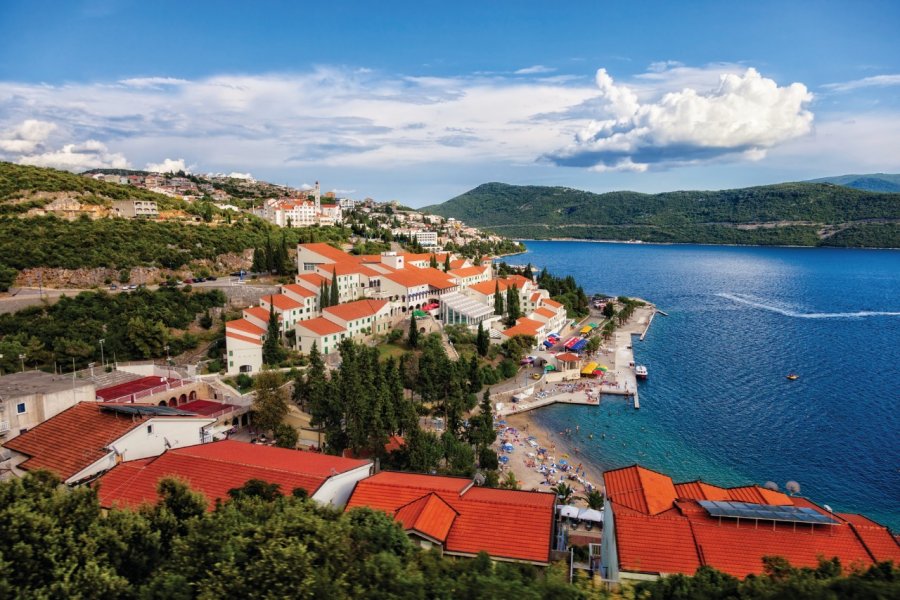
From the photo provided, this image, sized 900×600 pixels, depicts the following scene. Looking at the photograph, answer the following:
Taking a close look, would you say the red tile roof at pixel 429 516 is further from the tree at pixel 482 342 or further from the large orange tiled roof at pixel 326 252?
the large orange tiled roof at pixel 326 252

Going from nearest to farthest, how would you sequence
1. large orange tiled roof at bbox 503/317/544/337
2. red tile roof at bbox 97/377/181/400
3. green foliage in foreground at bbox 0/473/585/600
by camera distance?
green foliage in foreground at bbox 0/473/585/600 → red tile roof at bbox 97/377/181/400 → large orange tiled roof at bbox 503/317/544/337

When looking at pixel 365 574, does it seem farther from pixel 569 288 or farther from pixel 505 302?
pixel 569 288

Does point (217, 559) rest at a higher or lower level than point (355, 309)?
higher

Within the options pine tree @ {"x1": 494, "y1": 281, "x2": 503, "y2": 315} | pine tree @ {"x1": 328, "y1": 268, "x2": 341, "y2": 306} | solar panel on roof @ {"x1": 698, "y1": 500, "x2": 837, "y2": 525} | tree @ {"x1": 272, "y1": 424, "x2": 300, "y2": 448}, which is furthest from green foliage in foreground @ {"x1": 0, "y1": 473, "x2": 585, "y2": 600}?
pine tree @ {"x1": 494, "y1": 281, "x2": 503, "y2": 315}

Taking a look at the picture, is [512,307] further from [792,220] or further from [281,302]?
[792,220]

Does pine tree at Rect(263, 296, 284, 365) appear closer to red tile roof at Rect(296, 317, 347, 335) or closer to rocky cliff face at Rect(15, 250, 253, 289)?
red tile roof at Rect(296, 317, 347, 335)

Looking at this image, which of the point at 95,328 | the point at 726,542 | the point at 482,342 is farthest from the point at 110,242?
the point at 726,542
